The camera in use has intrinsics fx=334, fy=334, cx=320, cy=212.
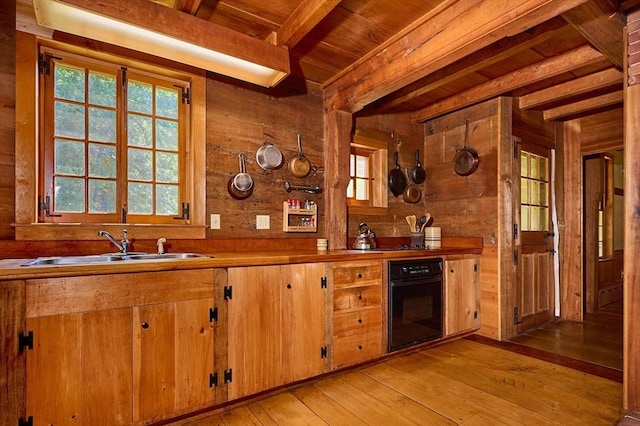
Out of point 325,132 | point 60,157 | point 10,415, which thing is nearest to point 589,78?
point 325,132

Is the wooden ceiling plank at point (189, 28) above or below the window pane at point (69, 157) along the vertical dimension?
above

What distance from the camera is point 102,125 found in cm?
217

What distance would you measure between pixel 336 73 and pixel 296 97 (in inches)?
15.8

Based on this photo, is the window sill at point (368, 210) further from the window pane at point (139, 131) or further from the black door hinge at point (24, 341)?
the black door hinge at point (24, 341)

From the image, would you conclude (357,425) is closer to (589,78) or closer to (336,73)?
(336,73)

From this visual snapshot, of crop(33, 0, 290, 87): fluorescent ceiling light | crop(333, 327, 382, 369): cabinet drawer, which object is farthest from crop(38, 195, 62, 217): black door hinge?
crop(333, 327, 382, 369): cabinet drawer

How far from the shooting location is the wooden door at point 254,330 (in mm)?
1935

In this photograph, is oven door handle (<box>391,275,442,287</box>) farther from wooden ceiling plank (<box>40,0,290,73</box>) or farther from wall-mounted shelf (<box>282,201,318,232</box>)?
wooden ceiling plank (<box>40,0,290,73</box>)

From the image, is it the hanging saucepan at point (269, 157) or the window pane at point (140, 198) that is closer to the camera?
the window pane at point (140, 198)

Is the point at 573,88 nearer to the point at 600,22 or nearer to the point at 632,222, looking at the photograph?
the point at 600,22

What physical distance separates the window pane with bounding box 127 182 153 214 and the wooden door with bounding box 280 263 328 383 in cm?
106

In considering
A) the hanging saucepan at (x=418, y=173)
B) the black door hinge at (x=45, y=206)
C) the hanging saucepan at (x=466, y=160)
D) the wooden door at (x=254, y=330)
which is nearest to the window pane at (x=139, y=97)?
the black door hinge at (x=45, y=206)

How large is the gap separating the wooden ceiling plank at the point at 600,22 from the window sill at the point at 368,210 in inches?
80.1

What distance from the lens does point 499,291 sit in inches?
125
